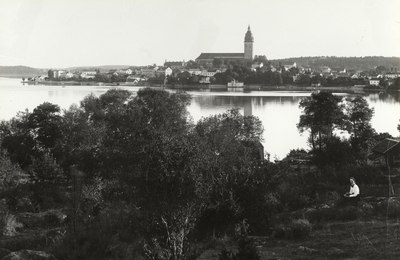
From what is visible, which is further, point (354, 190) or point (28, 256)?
point (354, 190)

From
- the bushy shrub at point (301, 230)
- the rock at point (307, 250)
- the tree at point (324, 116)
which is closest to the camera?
the rock at point (307, 250)

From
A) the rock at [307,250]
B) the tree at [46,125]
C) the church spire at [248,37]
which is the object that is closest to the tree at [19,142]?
the tree at [46,125]

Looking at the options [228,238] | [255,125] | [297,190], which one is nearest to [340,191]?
[297,190]

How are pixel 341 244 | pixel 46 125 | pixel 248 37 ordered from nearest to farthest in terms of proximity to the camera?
pixel 341 244 → pixel 46 125 → pixel 248 37

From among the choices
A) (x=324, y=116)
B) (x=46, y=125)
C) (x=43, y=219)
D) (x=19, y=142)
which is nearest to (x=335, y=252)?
(x=43, y=219)

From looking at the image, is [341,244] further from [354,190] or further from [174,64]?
[174,64]

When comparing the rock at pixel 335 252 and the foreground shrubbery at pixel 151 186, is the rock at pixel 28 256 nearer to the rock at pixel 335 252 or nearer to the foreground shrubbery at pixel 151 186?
the foreground shrubbery at pixel 151 186

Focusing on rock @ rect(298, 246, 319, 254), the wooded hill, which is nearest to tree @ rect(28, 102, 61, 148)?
rock @ rect(298, 246, 319, 254)

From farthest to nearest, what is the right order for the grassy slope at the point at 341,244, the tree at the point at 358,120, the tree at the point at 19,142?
the tree at the point at 358,120, the tree at the point at 19,142, the grassy slope at the point at 341,244

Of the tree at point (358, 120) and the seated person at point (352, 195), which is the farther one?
the tree at point (358, 120)

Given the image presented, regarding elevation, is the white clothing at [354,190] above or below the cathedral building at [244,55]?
below
